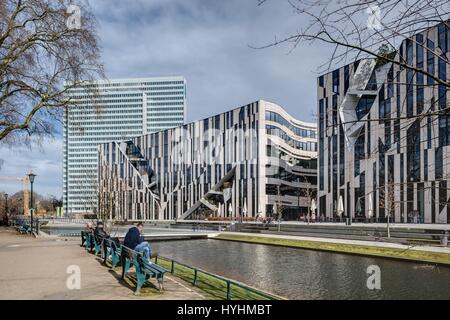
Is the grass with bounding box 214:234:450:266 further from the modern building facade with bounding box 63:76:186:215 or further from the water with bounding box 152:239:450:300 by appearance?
the modern building facade with bounding box 63:76:186:215

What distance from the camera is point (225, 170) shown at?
75.7 metres

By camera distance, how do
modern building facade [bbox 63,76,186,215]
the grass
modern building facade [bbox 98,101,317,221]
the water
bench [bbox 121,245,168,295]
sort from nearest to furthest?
1. bench [bbox 121,245,168,295]
2. the water
3. the grass
4. modern building facade [bbox 98,101,317,221]
5. modern building facade [bbox 63,76,186,215]

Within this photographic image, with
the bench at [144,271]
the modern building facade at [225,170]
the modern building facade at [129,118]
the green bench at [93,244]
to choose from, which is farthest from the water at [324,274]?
the modern building facade at [129,118]

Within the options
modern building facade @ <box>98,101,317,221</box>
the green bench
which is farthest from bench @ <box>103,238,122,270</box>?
modern building facade @ <box>98,101,317,221</box>

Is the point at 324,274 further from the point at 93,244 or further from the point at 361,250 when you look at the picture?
the point at 93,244

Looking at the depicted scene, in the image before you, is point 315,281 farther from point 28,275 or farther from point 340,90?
point 340,90

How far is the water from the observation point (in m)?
14.3

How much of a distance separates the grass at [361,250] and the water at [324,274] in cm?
58

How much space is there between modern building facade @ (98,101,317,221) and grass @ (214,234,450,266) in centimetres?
2687

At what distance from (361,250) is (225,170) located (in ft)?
168

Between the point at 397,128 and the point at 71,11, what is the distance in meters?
13.7

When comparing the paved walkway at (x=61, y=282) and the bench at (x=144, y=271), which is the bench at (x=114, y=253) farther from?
the bench at (x=144, y=271)

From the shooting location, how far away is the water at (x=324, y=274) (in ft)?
46.9

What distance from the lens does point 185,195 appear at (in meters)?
83.1
